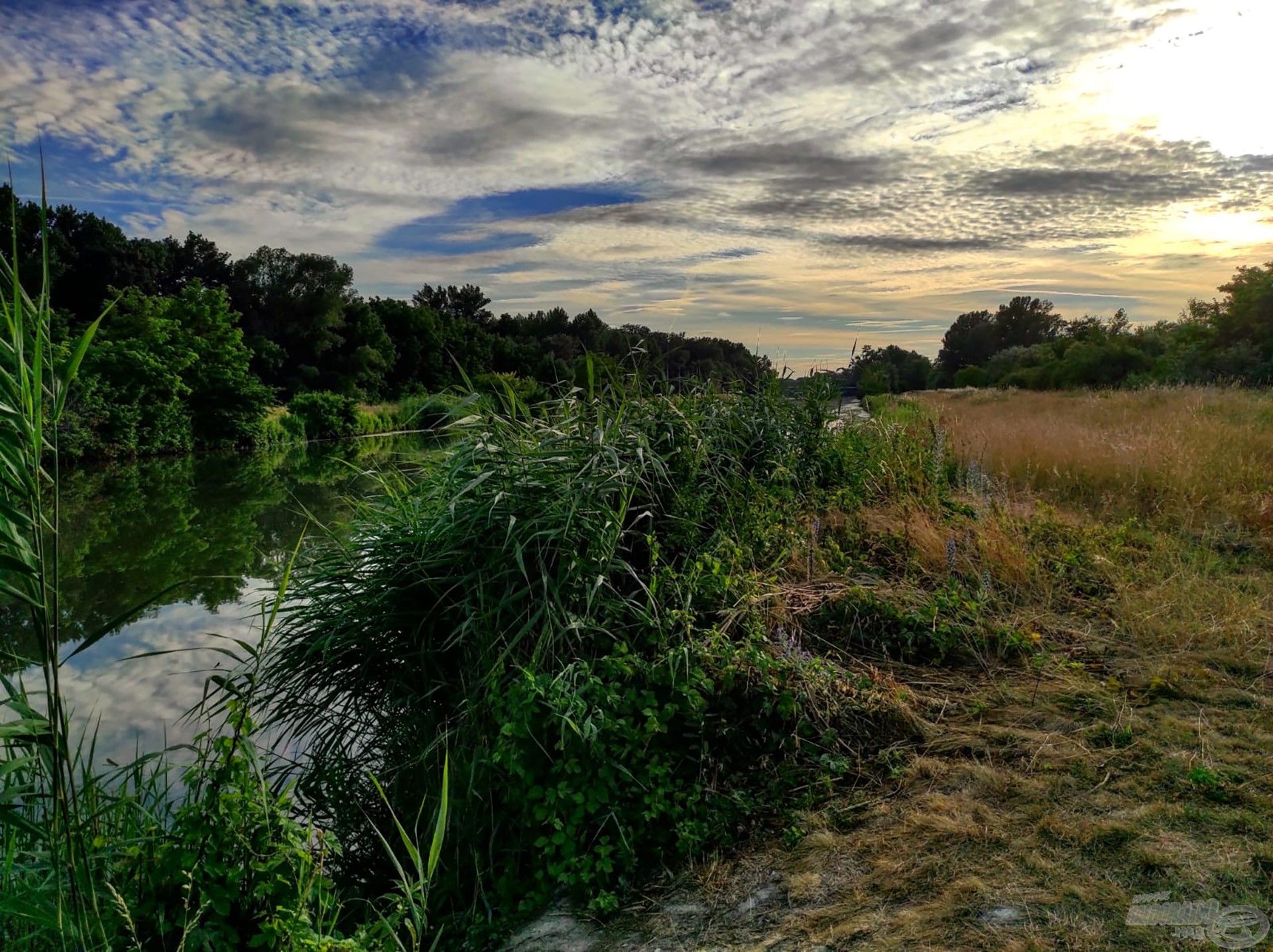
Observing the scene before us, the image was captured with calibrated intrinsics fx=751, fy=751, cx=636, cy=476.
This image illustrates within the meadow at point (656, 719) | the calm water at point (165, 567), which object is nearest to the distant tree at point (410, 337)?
the calm water at point (165, 567)

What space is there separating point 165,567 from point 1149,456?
12.6 meters

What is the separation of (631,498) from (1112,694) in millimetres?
2458

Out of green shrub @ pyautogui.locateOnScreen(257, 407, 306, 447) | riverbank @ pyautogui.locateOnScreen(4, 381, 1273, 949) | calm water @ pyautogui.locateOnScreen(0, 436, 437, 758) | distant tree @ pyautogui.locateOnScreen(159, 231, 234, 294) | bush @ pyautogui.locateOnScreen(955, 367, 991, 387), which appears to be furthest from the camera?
distant tree @ pyautogui.locateOnScreen(159, 231, 234, 294)

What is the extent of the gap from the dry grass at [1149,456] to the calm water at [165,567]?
611 centimetres

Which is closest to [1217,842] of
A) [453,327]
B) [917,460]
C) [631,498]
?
[631,498]

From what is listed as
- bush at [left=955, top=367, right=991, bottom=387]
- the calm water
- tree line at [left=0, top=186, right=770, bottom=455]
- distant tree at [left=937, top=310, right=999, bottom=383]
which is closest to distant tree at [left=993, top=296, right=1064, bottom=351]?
distant tree at [left=937, top=310, right=999, bottom=383]

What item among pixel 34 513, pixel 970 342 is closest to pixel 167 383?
pixel 34 513

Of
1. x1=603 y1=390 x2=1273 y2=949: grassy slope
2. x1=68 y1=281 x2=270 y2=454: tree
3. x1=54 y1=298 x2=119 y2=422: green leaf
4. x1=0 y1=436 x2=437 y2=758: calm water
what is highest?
x1=68 y1=281 x2=270 y2=454: tree

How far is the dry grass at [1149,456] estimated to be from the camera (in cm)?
622

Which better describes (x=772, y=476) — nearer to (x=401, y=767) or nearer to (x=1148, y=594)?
(x=1148, y=594)

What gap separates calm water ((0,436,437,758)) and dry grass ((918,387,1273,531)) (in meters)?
6.11

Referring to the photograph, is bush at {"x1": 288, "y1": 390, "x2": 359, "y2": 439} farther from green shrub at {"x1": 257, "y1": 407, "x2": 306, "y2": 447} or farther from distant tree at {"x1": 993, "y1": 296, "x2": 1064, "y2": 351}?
distant tree at {"x1": 993, "y1": 296, "x2": 1064, "y2": 351}

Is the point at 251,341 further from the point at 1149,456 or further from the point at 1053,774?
the point at 1053,774

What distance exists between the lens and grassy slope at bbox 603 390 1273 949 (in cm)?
216
